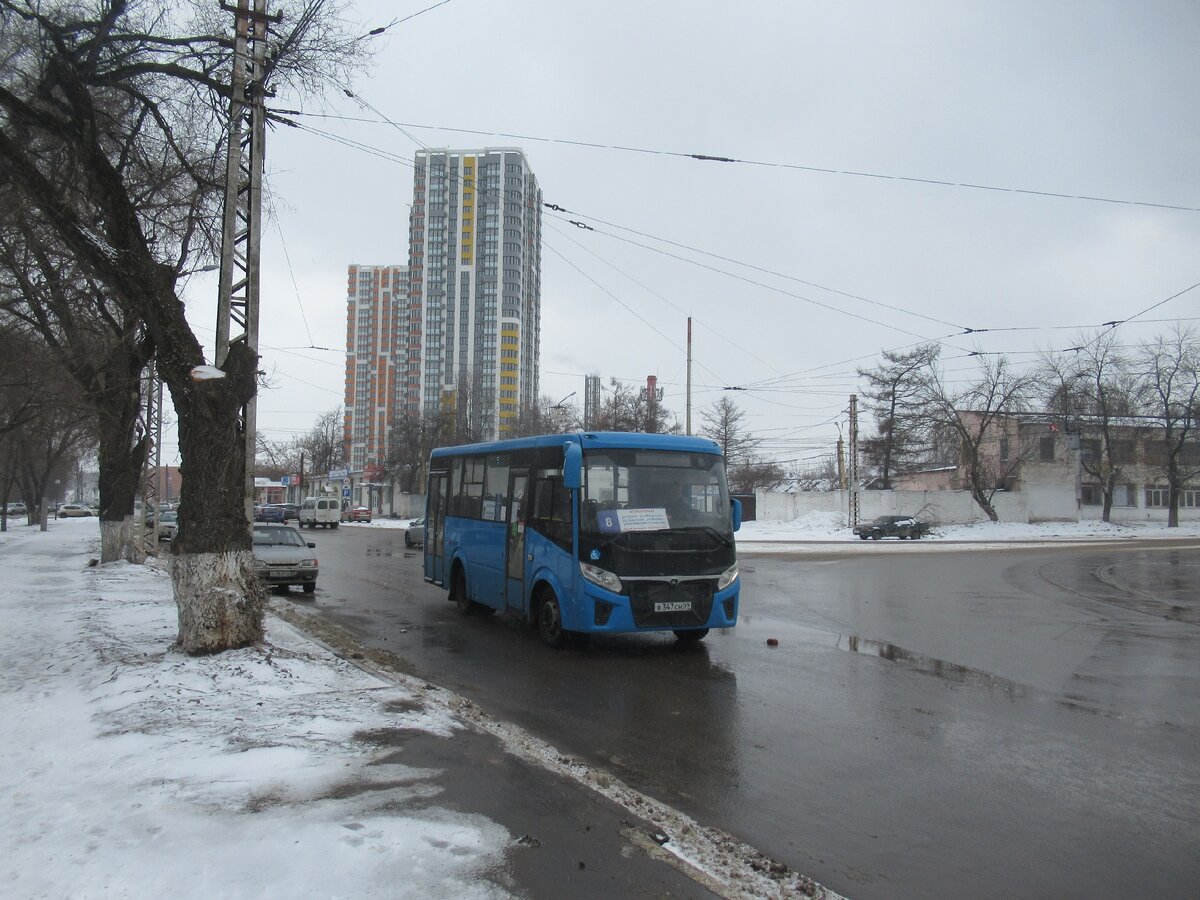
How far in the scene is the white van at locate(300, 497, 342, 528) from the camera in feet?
185

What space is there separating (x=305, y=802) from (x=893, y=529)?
4583 cm

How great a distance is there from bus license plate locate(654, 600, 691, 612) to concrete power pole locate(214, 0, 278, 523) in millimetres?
5243

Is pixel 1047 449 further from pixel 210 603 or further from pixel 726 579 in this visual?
pixel 210 603

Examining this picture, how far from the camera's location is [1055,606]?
1552 centimetres

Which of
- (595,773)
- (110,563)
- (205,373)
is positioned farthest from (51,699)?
(110,563)

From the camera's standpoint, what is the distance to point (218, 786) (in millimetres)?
4840

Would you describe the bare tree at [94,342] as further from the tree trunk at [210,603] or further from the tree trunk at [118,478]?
the tree trunk at [210,603]

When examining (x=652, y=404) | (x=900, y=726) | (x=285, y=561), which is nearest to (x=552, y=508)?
(x=900, y=726)

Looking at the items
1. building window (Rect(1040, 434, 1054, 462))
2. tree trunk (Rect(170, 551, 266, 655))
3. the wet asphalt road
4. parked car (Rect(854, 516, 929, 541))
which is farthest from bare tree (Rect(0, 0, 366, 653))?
building window (Rect(1040, 434, 1054, 462))

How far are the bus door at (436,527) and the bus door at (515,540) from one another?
320cm

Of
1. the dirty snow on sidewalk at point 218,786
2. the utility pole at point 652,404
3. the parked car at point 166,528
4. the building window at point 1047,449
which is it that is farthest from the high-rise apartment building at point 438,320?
the dirty snow on sidewalk at point 218,786

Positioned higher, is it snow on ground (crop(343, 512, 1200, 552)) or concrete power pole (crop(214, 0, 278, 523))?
concrete power pole (crop(214, 0, 278, 523))

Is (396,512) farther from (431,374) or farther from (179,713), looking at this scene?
(179,713)

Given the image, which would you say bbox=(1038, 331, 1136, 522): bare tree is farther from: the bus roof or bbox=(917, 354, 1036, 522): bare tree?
the bus roof
